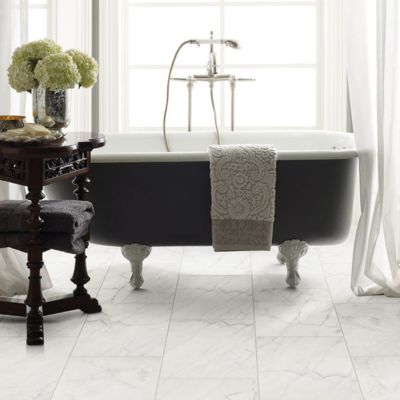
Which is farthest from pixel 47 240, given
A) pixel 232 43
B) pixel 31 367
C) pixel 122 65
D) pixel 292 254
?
pixel 122 65

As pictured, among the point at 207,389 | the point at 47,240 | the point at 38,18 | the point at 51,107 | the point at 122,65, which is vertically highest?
the point at 38,18

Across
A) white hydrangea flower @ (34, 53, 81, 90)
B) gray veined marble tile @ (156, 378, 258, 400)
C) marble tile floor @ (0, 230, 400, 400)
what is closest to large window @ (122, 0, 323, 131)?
marble tile floor @ (0, 230, 400, 400)

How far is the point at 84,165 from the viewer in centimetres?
351

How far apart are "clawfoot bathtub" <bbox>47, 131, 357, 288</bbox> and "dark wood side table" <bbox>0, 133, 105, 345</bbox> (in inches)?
12.0

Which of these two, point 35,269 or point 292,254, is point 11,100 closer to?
point 35,269

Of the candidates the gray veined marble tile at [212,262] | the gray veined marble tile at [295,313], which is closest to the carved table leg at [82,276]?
the gray veined marble tile at [295,313]

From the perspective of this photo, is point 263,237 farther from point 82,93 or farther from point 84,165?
point 82,93

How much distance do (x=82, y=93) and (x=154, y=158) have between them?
1482 mm

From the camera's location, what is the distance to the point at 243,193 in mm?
3738

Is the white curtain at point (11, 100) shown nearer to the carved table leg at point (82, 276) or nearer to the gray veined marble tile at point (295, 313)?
the carved table leg at point (82, 276)

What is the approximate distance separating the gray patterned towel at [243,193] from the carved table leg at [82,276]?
0.54 metres

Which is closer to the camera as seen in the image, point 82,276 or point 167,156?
point 82,276

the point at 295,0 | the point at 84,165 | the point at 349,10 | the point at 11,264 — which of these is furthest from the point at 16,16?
the point at 295,0

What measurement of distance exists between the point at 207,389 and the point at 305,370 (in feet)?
1.14
